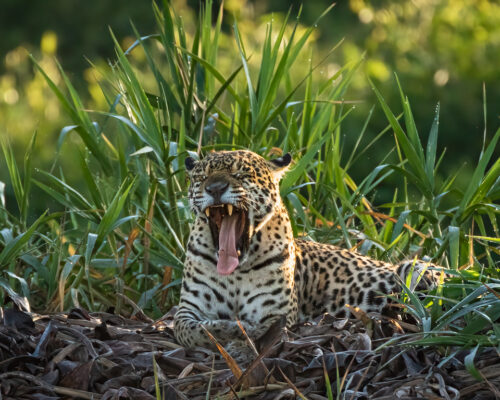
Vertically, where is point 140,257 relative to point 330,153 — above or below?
below

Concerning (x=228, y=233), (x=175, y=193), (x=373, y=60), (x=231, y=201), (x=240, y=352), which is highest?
(x=231, y=201)

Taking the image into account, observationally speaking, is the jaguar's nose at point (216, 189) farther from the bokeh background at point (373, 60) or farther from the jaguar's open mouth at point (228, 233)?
the bokeh background at point (373, 60)

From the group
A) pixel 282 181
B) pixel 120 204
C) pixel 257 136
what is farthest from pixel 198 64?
pixel 120 204

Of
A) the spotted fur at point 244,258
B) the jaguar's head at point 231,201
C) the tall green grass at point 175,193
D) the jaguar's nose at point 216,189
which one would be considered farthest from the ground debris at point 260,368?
the tall green grass at point 175,193

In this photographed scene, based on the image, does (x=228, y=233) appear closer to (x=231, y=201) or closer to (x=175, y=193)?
(x=231, y=201)

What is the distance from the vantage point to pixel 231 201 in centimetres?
549

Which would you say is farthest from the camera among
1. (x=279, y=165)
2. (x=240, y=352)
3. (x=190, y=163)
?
(x=279, y=165)

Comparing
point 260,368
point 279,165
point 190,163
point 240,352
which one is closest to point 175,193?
point 190,163

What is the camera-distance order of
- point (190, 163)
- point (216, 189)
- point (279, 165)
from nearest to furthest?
point (216, 189)
point (190, 163)
point (279, 165)

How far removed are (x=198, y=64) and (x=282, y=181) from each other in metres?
1.24

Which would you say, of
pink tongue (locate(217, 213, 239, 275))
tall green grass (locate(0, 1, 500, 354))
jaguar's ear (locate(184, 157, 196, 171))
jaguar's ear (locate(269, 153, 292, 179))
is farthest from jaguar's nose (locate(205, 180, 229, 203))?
tall green grass (locate(0, 1, 500, 354))

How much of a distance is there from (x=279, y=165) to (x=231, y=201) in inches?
23.2

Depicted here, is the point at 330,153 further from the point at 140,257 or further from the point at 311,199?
the point at 140,257

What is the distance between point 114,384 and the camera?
4480mm
